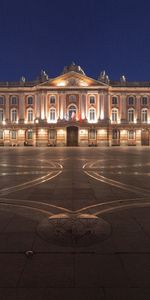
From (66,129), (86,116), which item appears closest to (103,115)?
(86,116)

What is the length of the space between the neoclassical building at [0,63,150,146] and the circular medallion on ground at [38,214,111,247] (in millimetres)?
53977

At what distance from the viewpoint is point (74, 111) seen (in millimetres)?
60469

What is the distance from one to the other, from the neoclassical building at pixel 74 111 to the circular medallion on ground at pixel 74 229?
2125 inches

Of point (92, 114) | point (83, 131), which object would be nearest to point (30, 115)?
point (83, 131)

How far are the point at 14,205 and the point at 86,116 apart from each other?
54.1 metres

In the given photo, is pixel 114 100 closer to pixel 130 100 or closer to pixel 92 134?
pixel 130 100

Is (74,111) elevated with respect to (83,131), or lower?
elevated

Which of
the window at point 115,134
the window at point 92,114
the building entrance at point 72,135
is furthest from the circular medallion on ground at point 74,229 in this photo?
A: the window at point 115,134

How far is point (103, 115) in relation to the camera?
6034 cm

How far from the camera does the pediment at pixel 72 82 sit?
59.6m

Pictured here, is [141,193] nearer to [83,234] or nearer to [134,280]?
[83,234]

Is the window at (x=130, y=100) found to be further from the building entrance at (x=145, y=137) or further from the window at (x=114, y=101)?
the building entrance at (x=145, y=137)

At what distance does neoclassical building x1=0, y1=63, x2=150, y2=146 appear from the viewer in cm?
5988

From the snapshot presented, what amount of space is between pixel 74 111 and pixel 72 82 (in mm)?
6477
